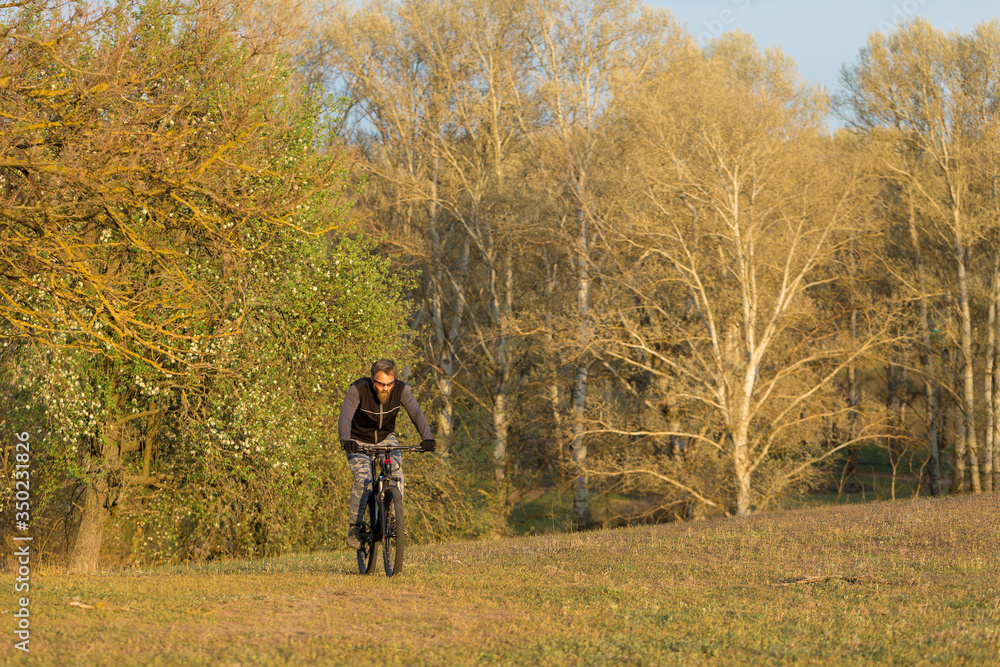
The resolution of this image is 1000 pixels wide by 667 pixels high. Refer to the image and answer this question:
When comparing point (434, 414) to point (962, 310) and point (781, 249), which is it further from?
point (962, 310)

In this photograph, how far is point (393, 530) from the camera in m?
9.27

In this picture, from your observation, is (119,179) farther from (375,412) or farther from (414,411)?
(414,411)

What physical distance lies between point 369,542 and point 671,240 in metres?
18.9

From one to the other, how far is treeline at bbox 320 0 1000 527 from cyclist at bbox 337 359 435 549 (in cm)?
1586

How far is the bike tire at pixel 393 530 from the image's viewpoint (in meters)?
9.12

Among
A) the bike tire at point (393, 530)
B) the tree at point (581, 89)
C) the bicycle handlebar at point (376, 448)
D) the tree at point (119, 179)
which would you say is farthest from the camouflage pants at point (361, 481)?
the tree at point (581, 89)

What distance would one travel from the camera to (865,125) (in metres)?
35.4

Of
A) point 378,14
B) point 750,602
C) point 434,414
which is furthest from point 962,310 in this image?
point 750,602

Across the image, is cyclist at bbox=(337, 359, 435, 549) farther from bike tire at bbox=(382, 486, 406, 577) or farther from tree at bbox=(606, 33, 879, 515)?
tree at bbox=(606, 33, 879, 515)

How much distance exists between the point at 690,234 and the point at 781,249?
255 cm

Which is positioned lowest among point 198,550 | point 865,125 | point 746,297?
point 198,550

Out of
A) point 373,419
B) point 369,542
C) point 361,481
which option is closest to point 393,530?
point 369,542

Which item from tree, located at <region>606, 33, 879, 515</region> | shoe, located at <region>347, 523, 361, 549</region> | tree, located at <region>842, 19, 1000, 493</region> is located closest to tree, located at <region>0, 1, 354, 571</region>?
shoe, located at <region>347, 523, 361, 549</region>

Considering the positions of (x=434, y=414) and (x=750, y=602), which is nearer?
(x=750, y=602)
